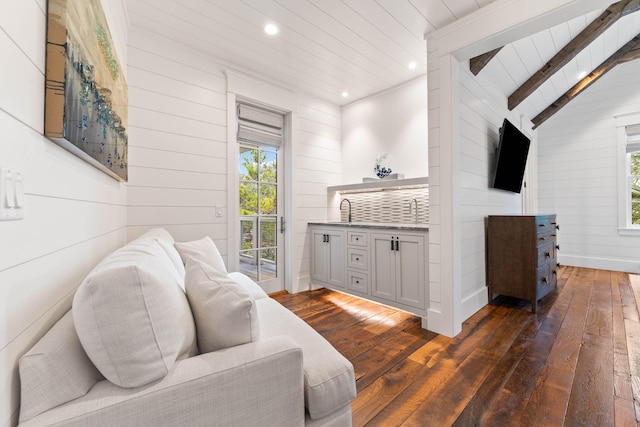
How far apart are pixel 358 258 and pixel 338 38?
224cm

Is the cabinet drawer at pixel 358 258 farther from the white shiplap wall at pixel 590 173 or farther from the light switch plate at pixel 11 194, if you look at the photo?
the white shiplap wall at pixel 590 173

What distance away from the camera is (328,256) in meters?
3.45

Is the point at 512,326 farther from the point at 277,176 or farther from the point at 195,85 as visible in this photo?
the point at 195,85

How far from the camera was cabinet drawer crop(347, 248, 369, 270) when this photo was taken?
9.90 ft

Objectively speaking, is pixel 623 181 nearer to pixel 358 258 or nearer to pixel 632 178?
pixel 632 178

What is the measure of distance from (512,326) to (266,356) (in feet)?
8.44

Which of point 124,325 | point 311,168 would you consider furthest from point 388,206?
point 124,325

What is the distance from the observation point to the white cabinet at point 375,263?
8.48 feet

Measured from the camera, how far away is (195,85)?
2.75 meters

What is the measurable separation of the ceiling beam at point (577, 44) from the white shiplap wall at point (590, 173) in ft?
7.21

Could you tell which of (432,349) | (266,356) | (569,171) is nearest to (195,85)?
(266,356)

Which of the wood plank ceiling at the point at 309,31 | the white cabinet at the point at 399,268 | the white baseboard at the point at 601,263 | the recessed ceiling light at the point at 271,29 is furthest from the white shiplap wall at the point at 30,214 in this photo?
the white baseboard at the point at 601,263

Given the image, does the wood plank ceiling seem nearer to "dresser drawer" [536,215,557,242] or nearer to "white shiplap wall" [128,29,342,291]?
"white shiplap wall" [128,29,342,291]

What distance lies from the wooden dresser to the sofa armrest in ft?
9.50
